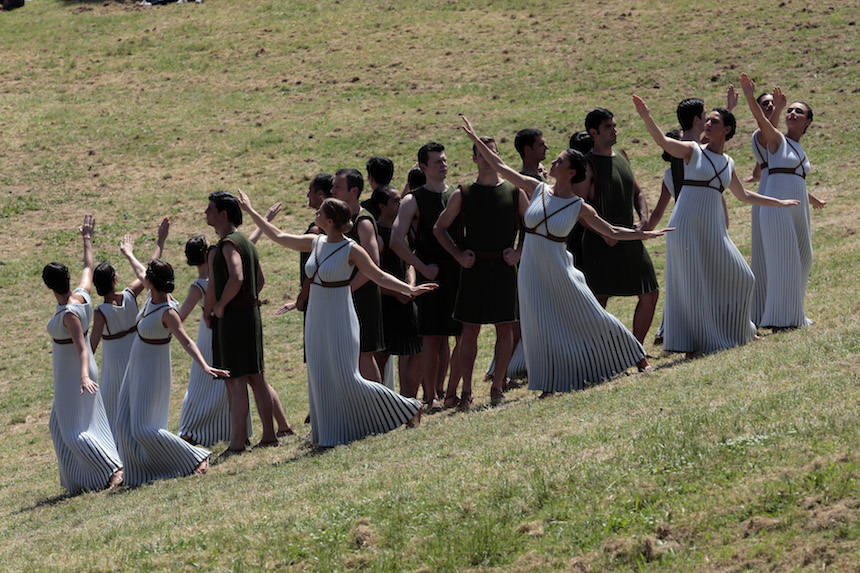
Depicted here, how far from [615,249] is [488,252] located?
1553 millimetres

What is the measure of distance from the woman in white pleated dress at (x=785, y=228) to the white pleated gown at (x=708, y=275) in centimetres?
64

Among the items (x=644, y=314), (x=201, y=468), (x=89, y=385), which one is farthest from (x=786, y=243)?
(x=89, y=385)

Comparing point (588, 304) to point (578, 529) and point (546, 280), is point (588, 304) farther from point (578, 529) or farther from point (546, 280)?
point (578, 529)

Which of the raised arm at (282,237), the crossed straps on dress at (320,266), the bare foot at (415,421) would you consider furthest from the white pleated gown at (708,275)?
the raised arm at (282,237)

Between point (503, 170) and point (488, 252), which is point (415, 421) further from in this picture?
point (503, 170)

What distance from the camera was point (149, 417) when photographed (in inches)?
380

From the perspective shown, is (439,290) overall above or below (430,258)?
below

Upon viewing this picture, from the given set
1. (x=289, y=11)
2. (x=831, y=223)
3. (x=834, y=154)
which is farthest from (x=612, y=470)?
(x=289, y=11)

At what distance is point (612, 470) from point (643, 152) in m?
19.4

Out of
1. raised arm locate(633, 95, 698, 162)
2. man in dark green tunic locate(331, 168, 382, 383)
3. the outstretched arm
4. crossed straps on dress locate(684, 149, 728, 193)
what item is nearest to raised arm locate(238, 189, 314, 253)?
man in dark green tunic locate(331, 168, 382, 383)

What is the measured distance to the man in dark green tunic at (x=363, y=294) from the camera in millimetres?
9430

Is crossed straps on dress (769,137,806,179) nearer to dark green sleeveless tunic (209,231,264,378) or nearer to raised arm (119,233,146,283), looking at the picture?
dark green sleeveless tunic (209,231,264,378)

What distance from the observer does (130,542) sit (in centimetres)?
693

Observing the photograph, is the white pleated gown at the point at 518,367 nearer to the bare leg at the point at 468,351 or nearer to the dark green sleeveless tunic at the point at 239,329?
the bare leg at the point at 468,351
